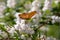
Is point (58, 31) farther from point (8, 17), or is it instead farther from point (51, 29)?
point (8, 17)

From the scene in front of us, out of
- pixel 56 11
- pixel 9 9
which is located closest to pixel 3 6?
pixel 9 9

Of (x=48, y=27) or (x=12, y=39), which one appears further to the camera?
(x=48, y=27)

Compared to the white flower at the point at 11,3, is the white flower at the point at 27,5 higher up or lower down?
lower down

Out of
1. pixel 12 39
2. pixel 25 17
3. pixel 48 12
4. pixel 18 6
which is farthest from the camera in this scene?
pixel 18 6

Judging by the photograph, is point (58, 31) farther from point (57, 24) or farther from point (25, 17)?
point (25, 17)

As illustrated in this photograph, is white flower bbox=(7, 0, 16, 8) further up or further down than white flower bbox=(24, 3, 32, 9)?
further up

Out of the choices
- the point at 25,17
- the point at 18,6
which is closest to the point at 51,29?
the point at 25,17

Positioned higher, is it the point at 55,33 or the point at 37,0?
the point at 37,0

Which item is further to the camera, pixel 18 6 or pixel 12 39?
pixel 18 6

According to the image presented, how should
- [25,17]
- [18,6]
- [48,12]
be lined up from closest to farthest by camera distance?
[25,17]
[48,12]
[18,6]
